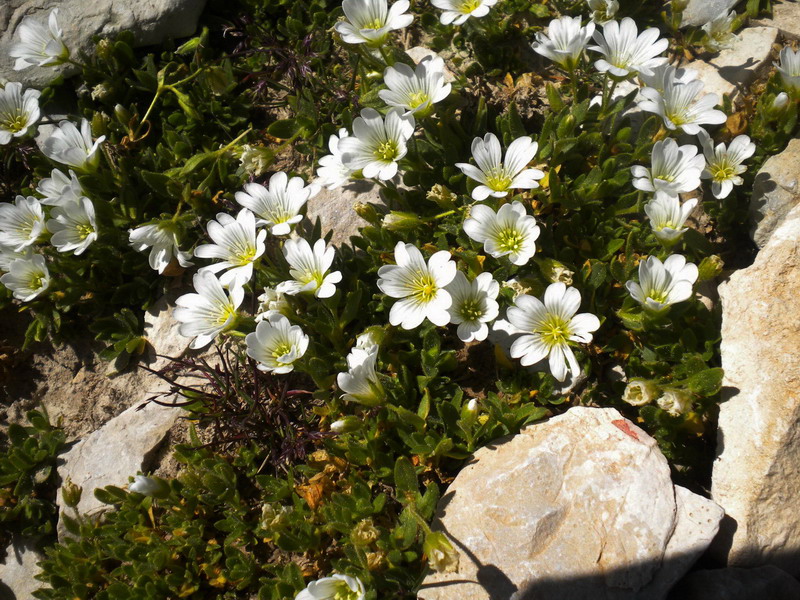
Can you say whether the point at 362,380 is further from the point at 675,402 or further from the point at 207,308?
the point at 675,402

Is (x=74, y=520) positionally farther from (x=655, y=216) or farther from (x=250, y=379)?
(x=655, y=216)

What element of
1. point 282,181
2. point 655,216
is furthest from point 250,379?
point 655,216

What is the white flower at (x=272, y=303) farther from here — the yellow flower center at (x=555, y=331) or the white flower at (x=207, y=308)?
the yellow flower center at (x=555, y=331)

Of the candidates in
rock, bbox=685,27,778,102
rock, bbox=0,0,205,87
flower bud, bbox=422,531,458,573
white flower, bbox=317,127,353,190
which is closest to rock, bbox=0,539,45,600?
flower bud, bbox=422,531,458,573

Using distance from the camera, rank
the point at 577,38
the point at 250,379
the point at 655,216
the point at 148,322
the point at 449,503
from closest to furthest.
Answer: the point at 449,503 → the point at 655,216 → the point at 577,38 → the point at 250,379 → the point at 148,322

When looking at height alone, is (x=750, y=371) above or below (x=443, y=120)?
below

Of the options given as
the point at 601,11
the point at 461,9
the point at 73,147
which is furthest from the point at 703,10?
the point at 73,147
